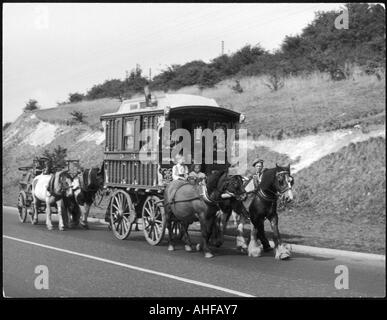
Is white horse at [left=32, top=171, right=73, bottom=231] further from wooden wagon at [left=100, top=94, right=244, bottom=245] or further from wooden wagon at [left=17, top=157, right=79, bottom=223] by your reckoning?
wooden wagon at [left=100, top=94, right=244, bottom=245]

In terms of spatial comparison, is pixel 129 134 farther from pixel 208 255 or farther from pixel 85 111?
pixel 85 111

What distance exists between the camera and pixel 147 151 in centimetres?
1223

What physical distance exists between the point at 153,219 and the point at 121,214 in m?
1.49

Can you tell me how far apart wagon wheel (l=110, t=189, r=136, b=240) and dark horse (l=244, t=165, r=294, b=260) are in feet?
11.8

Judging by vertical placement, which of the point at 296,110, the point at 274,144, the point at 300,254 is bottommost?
the point at 300,254

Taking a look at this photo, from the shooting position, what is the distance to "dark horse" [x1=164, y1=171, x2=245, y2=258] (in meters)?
9.93

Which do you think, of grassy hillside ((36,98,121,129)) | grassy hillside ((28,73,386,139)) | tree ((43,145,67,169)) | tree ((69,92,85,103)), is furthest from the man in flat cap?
tree ((69,92,85,103))

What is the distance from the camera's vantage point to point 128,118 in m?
13.0

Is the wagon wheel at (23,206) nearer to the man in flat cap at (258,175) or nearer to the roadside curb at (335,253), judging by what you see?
the man in flat cap at (258,175)

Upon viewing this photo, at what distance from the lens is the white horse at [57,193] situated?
1491 centimetres

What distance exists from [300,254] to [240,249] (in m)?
1.31
